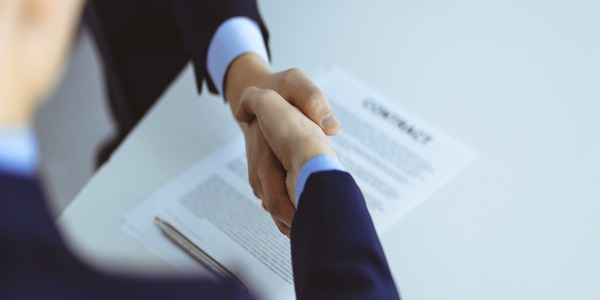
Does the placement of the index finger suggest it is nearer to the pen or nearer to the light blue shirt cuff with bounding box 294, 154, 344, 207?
the light blue shirt cuff with bounding box 294, 154, 344, 207

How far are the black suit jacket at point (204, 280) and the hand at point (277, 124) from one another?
89 mm

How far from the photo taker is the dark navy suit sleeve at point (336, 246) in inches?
27.9

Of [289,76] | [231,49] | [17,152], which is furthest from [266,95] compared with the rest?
[17,152]

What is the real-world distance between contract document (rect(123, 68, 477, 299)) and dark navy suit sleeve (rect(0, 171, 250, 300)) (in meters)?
0.36

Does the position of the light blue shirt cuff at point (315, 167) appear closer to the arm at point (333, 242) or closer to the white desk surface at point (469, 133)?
the arm at point (333, 242)

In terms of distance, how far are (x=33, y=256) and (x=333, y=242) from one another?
35cm

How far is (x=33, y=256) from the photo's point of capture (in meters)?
0.45

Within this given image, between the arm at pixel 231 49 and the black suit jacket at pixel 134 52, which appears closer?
the arm at pixel 231 49

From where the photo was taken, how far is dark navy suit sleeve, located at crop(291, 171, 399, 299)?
0.71 m

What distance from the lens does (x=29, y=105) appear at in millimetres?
518

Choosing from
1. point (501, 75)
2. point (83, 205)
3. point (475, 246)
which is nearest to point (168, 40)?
point (83, 205)

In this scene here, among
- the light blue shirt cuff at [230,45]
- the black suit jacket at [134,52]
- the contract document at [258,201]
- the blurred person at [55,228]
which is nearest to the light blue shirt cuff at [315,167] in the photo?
the blurred person at [55,228]

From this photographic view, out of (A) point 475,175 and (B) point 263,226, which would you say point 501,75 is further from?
(B) point 263,226

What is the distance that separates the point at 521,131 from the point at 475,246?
23 centimetres
